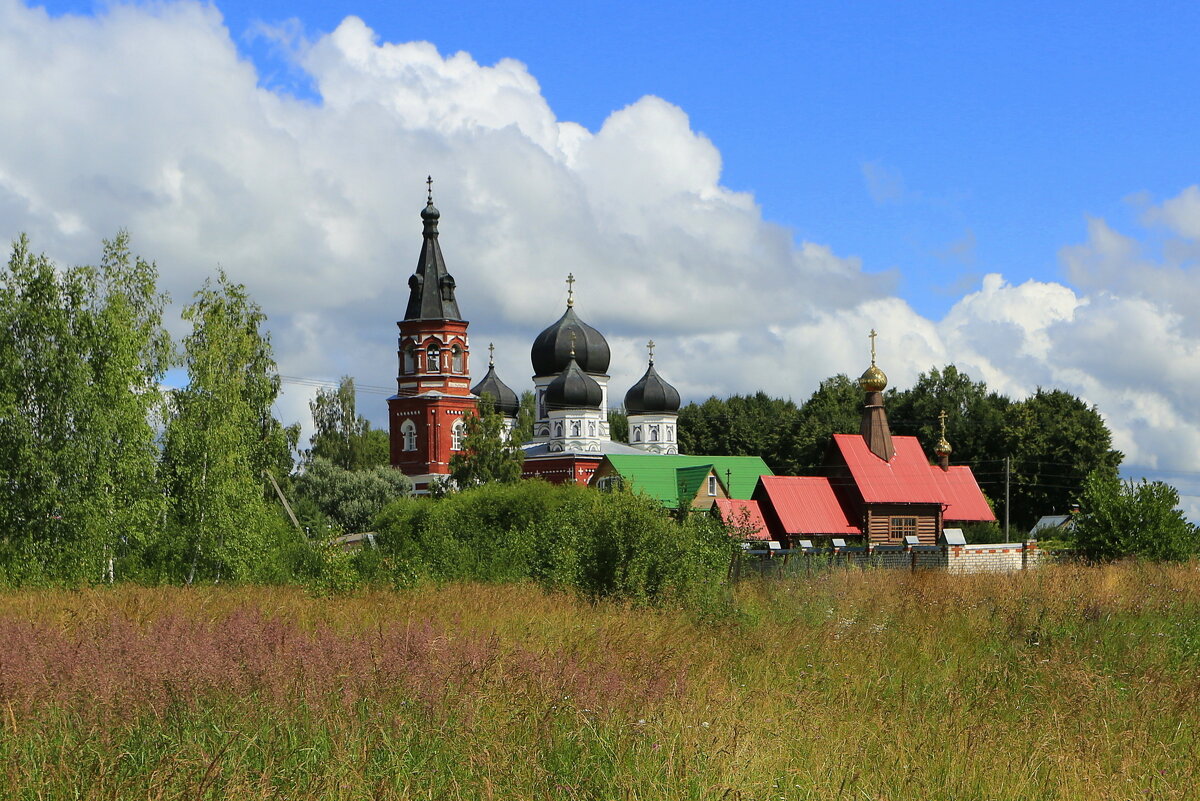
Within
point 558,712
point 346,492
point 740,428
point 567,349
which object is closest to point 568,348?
point 567,349

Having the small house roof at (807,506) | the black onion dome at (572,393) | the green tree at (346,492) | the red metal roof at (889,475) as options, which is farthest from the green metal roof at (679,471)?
the black onion dome at (572,393)

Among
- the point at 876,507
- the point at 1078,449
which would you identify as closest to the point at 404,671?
the point at 876,507

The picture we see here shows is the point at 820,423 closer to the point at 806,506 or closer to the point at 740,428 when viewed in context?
the point at 740,428

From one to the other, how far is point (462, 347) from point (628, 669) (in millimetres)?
65928

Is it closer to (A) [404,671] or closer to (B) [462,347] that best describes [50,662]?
(A) [404,671]

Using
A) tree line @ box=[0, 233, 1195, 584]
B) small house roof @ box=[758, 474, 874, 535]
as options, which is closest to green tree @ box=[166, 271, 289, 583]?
tree line @ box=[0, 233, 1195, 584]

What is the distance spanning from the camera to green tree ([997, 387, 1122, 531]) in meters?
64.9

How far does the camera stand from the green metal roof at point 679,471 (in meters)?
52.8

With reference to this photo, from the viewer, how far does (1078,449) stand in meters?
65.1

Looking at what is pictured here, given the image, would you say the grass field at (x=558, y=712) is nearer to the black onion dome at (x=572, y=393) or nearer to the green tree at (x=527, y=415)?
the green tree at (x=527, y=415)

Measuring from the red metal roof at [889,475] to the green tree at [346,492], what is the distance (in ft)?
70.9

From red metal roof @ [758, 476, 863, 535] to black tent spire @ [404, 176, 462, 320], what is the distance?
106 ft

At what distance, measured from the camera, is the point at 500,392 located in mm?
79562

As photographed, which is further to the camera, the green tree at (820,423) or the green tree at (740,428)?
the green tree at (740,428)
